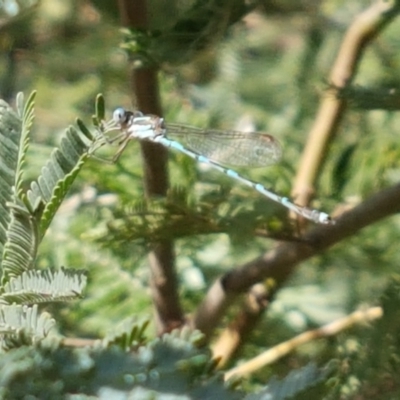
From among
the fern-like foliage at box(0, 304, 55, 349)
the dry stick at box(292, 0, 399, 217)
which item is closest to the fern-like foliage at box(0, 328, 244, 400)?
the fern-like foliage at box(0, 304, 55, 349)

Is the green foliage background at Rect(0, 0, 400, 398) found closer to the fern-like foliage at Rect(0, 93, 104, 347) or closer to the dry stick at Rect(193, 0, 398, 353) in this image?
the dry stick at Rect(193, 0, 398, 353)

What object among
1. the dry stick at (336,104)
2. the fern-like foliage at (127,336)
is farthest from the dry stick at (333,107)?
the fern-like foliage at (127,336)

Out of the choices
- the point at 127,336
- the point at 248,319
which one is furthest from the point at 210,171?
the point at 127,336

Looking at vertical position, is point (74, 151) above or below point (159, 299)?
above

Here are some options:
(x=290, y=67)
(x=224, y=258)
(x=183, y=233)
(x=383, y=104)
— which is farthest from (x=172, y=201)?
(x=290, y=67)

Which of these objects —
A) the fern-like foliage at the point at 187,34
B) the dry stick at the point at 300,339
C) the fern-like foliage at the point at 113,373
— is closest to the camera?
the fern-like foliage at the point at 113,373

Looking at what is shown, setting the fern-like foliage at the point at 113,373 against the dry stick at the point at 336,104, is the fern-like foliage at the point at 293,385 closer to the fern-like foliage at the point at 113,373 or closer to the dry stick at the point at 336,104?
the fern-like foliage at the point at 113,373

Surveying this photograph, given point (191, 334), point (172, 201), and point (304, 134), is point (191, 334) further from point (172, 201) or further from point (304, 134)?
point (304, 134)
